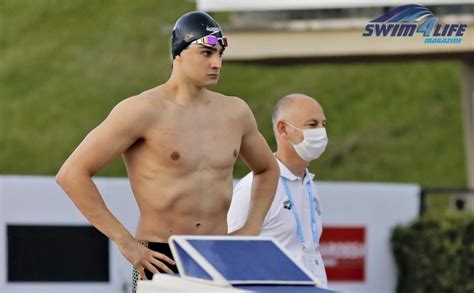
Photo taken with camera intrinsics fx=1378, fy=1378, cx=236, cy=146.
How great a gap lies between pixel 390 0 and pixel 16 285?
20.1 ft

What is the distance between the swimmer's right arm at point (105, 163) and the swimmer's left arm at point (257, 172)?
584mm

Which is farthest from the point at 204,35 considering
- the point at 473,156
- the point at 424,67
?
the point at 424,67

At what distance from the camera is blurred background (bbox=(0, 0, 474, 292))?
76.6 ft

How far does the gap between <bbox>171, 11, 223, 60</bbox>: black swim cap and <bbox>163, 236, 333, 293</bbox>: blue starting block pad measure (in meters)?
0.98

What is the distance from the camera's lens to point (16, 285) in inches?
456

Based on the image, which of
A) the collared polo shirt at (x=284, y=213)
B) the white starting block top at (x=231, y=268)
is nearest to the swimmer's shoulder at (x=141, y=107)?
the white starting block top at (x=231, y=268)

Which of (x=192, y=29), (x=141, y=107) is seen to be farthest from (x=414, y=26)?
(x=141, y=107)

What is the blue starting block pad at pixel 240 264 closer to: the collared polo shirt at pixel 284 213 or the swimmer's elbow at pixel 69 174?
the swimmer's elbow at pixel 69 174

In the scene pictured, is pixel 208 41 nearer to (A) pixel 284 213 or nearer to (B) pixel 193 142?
(B) pixel 193 142

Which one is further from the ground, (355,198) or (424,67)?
(424,67)

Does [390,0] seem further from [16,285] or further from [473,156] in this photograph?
[16,285]

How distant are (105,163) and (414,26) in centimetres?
965

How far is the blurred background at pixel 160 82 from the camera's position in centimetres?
2336

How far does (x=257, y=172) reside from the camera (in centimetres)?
623
